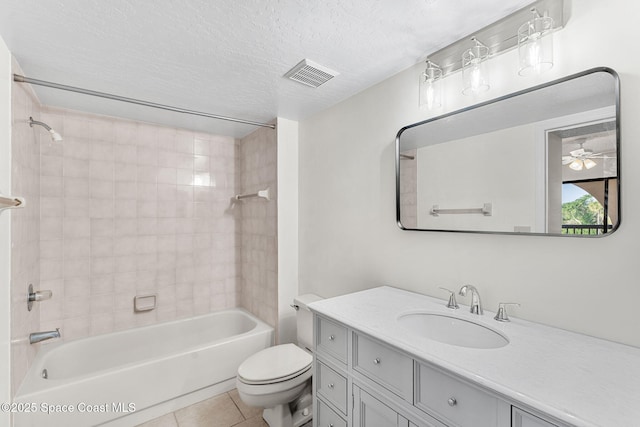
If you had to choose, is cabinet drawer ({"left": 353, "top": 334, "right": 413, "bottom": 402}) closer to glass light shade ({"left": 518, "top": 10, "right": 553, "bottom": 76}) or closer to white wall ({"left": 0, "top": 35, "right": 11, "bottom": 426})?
glass light shade ({"left": 518, "top": 10, "right": 553, "bottom": 76})

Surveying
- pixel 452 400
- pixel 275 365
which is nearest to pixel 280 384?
pixel 275 365

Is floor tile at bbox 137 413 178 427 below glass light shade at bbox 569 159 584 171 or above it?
below

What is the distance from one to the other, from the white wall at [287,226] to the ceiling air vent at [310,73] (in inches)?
30.0

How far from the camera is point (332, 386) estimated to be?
1359mm

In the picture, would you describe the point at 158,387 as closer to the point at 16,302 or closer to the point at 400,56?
the point at 16,302

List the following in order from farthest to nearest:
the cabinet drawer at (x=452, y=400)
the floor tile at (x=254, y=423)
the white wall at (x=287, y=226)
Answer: the white wall at (x=287, y=226), the floor tile at (x=254, y=423), the cabinet drawer at (x=452, y=400)

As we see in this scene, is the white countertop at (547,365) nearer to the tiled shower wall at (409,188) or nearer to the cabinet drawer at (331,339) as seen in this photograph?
the cabinet drawer at (331,339)

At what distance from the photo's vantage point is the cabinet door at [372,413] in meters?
1.07

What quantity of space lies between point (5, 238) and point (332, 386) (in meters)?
1.73

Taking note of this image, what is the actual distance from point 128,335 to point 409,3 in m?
3.10

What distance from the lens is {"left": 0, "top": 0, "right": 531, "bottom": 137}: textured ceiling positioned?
1.22 metres

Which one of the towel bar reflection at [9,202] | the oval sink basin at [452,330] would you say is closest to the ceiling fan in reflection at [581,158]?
the oval sink basin at [452,330]

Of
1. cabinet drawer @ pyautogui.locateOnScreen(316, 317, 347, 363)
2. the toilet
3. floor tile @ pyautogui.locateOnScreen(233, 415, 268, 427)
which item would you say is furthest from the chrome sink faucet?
floor tile @ pyautogui.locateOnScreen(233, 415, 268, 427)

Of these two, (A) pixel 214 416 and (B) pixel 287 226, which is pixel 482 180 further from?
(A) pixel 214 416
